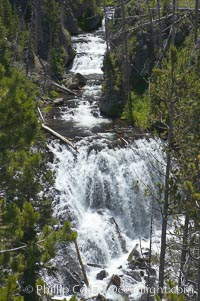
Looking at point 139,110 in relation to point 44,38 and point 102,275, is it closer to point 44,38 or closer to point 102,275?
point 102,275

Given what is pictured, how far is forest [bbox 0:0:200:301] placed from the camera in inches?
418

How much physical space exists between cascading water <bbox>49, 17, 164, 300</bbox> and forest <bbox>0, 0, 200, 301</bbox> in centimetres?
5

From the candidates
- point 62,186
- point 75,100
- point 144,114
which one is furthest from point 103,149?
point 75,100

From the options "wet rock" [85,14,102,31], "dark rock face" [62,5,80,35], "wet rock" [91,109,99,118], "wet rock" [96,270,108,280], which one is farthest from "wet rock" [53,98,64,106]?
"wet rock" [85,14,102,31]

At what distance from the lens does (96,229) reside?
63.9 feet

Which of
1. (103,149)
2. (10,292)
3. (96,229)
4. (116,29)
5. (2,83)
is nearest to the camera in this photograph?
(10,292)

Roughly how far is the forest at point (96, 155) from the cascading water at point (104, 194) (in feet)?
0.18

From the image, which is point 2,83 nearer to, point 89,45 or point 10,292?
point 10,292

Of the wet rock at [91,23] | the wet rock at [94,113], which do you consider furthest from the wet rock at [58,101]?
the wet rock at [91,23]

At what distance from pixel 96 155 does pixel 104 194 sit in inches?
79.9

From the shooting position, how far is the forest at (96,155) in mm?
10625

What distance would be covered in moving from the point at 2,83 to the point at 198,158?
15.8ft

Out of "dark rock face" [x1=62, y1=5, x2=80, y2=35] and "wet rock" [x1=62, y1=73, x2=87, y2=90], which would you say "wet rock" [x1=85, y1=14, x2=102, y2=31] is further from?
"wet rock" [x1=62, y1=73, x2=87, y2=90]

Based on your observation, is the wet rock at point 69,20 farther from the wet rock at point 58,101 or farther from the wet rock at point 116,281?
the wet rock at point 116,281
